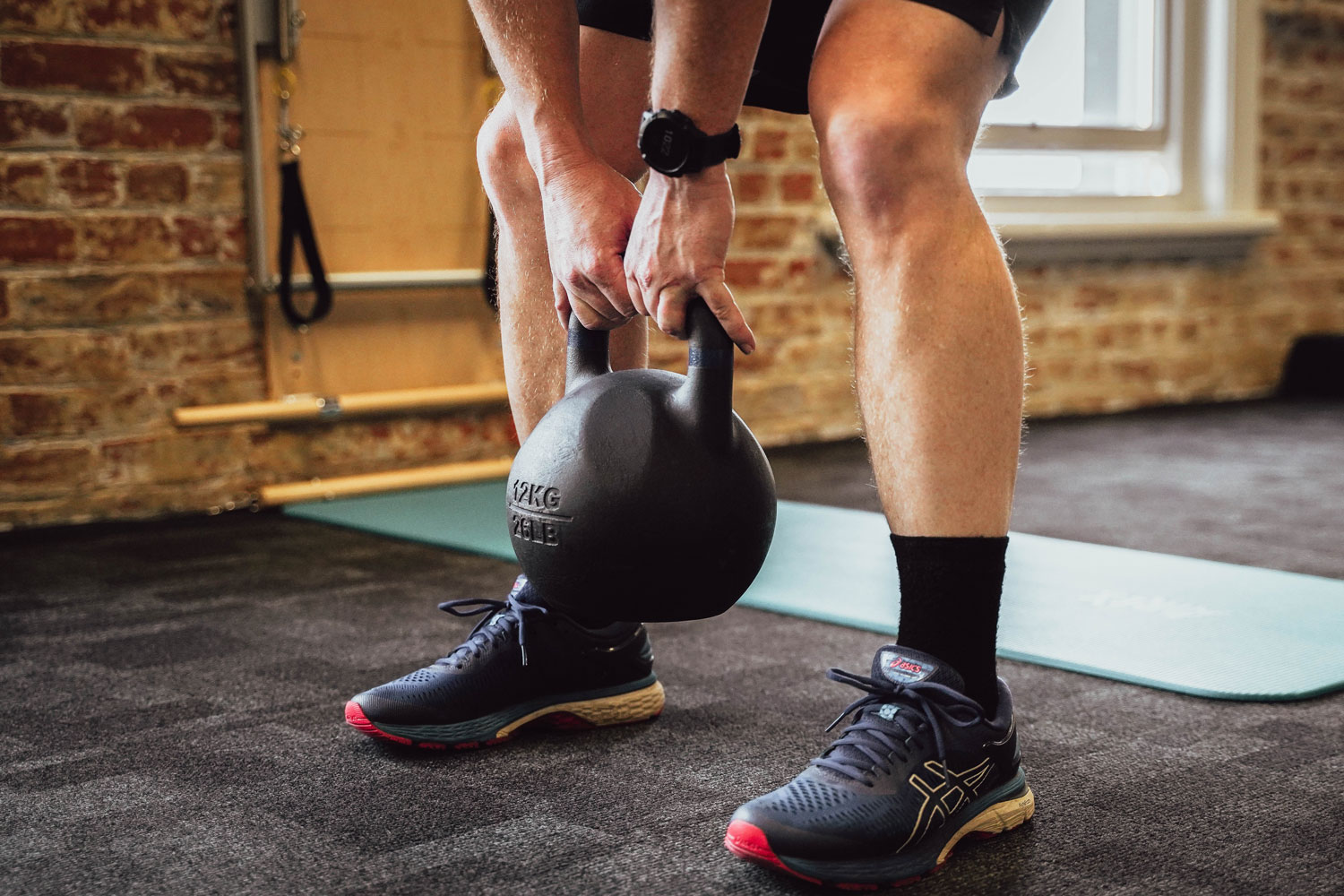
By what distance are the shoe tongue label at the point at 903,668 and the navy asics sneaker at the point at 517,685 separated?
15.2 inches

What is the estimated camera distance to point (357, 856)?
1.10 m

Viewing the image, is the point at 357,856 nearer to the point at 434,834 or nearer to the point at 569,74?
the point at 434,834

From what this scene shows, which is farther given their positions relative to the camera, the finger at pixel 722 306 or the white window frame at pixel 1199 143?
the white window frame at pixel 1199 143

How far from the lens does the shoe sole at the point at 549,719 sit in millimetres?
1369

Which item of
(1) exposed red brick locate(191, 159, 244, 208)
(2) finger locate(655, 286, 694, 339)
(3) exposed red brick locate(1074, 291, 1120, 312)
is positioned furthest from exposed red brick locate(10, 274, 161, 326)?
(3) exposed red brick locate(1074, 291, 1120, 312)

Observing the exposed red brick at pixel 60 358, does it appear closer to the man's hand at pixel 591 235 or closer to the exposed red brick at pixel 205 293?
the exposed red brick at pixel 205 293

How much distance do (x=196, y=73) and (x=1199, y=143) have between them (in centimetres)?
382

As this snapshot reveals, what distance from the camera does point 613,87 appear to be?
56.4 inches

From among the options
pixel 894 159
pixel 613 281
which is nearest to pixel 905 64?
pixel 894 159

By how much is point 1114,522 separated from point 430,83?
74.7 inches

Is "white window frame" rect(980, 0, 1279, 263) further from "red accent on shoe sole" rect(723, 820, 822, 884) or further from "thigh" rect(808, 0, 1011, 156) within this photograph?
"red accent on shoe sole" rect(723, 820, 822, 884)

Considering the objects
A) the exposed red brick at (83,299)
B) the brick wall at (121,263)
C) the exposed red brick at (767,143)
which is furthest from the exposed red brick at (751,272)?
the exposed red brick at (83,299)

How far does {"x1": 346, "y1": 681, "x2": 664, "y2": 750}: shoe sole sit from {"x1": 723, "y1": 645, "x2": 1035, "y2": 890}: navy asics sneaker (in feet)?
1.13

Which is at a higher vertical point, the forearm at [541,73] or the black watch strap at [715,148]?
the forearm at [541,73]
